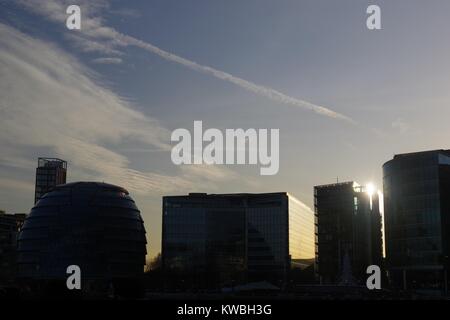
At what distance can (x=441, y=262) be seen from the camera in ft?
630

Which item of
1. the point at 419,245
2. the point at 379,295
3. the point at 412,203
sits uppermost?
the point at 412,203

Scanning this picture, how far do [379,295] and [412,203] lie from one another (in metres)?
54.0

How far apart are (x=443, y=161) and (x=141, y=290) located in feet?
325

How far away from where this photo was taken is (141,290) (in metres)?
149

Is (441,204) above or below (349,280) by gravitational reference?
above
